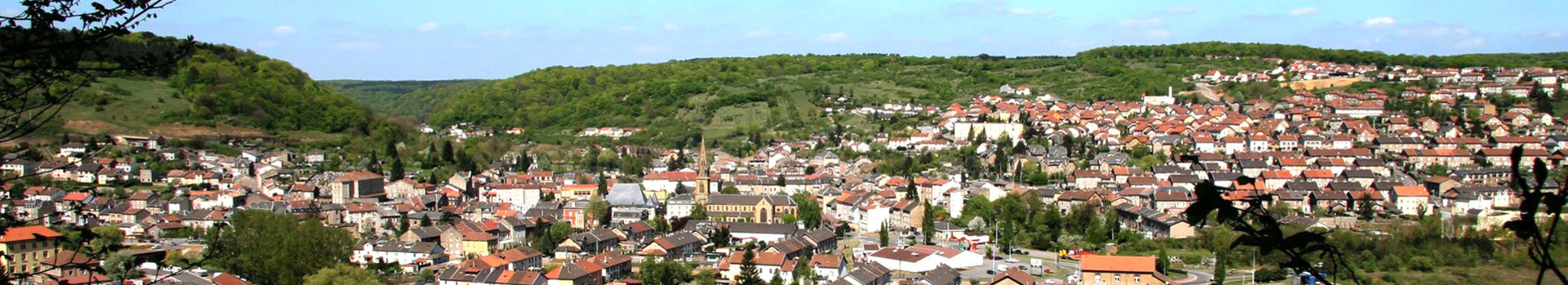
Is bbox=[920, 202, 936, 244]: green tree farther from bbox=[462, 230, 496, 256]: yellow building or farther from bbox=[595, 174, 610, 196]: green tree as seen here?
bbox=[595, 174, 610, 196]: green tree

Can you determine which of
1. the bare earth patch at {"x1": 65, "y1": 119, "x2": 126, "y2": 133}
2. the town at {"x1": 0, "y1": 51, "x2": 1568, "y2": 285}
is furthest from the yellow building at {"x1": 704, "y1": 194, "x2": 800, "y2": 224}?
the bare earth patch at {"x1": 65, "y1": 119, "x2": 126, "y2": 133}

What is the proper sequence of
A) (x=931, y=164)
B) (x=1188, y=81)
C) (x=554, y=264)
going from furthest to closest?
1. (x=1188, y=81)
2. (x=931, y=164)
3. (x=554, y=264)

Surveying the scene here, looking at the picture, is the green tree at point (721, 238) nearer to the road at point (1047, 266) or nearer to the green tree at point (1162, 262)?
the road at point (1047, 266)

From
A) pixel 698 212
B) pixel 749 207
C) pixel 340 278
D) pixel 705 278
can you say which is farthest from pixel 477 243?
pixel 749 207

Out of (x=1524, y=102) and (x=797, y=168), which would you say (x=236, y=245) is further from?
(x=1524, y=102)

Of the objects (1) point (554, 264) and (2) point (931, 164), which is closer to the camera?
(1) point (554, 264)

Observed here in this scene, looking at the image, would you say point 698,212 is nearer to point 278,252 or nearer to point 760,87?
point 278,252

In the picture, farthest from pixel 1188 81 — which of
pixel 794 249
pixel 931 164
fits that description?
pixel 794 249

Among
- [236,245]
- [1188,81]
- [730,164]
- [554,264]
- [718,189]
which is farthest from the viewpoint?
[1188,81]
